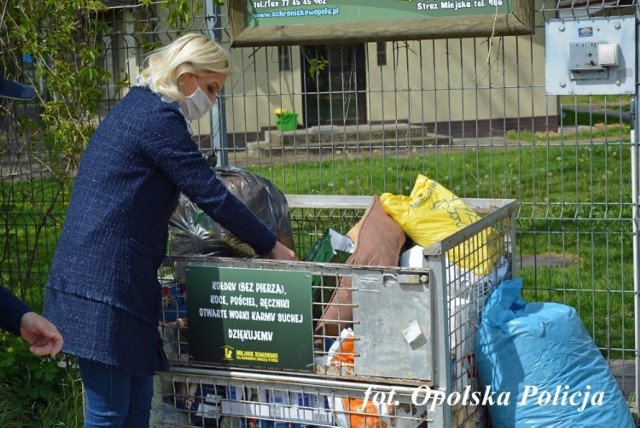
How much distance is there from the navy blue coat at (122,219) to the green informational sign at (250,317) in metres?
0.24

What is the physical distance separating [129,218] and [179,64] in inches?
22.9

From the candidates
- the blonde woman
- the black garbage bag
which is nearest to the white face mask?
the blonde woman

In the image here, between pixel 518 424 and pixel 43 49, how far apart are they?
10.2ft

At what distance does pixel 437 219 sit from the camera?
163 inches

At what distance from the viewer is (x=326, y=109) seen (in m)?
6.31

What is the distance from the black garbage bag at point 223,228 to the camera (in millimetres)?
4039

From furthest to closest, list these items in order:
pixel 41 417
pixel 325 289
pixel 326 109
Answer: pixel 326 109, pixel 41 417, pixel 325 289

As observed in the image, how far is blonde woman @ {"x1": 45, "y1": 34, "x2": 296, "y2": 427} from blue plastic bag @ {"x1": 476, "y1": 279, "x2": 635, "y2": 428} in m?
1.07

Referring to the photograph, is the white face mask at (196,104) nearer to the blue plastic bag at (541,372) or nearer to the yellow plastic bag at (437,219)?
the yellow plastic bag at (437,219)

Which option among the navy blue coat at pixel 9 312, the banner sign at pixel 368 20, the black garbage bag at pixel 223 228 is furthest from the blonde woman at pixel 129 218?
the banner sign at pixel 368 20

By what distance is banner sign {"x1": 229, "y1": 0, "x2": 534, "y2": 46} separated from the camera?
474 centimetres

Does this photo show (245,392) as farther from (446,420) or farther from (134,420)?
(446,420)

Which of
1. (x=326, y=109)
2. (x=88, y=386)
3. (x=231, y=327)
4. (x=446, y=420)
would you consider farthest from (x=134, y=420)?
(x=326, y=109)

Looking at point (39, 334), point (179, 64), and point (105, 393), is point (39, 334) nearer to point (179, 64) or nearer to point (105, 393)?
point (105, 393)
